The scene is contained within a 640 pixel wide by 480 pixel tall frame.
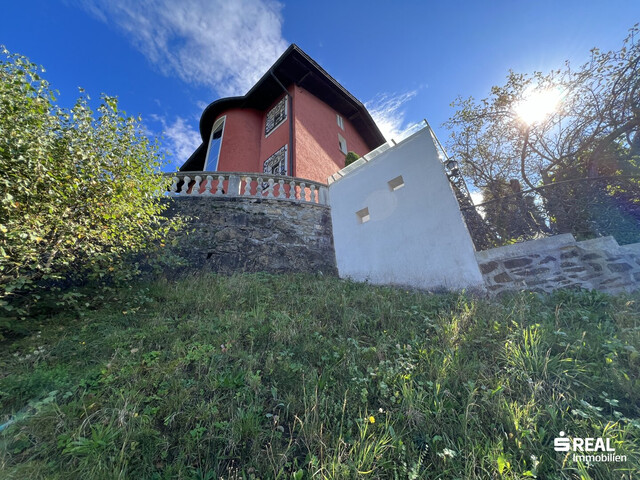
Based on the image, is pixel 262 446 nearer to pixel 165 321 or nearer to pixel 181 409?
pixel 181 409

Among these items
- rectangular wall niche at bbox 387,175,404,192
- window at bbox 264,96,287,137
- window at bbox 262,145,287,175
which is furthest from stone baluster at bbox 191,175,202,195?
window at bbox 264,96,287,137

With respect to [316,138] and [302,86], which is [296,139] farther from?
[302,86]

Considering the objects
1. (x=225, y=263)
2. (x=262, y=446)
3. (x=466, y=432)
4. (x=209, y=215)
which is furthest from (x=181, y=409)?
(x=209, y=215)

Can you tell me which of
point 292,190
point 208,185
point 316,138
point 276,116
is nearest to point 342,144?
point 316,138

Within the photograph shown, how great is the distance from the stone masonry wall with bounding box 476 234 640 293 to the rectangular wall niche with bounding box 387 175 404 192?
6.91ft

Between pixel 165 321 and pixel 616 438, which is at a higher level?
pixel 165 321

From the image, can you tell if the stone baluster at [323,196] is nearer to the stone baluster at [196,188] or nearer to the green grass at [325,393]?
the stone baluster at [196,188]

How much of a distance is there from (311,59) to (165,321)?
10550 millimetres

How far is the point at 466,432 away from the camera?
4.96 feet

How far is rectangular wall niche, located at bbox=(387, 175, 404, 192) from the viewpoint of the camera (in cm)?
521

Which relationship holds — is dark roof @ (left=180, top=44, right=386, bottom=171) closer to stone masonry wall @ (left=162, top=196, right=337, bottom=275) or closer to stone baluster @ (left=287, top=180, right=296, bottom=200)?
stone baluster @ (left=287, top=180, right=296, bottom=200)

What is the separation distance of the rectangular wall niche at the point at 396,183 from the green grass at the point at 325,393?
2.89m

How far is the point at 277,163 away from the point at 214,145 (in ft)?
12.1

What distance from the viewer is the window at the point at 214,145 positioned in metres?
10.2
